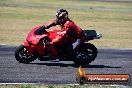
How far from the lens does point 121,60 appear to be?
16.3m

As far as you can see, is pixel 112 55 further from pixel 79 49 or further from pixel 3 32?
pixel 3 32

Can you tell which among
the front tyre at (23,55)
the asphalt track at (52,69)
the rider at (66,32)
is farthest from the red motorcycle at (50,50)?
the asphalt track at (52,69)

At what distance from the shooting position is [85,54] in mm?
14930

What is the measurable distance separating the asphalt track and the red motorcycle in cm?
23

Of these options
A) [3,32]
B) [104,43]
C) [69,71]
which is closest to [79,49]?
[69,71]

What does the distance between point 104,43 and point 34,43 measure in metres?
8.77

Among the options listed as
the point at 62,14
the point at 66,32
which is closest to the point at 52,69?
the point at 66,32

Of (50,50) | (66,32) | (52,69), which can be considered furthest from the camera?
(50,50)

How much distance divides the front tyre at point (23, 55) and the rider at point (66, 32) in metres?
0.87

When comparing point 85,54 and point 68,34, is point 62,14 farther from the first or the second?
point 85,54

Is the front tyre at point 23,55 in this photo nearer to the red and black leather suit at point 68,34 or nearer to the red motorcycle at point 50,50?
the red motorcycle at point 50,50

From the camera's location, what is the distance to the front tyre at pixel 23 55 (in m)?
14.7

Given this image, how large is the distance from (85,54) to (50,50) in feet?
3.79

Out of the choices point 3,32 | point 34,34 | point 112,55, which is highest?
point 34,34
